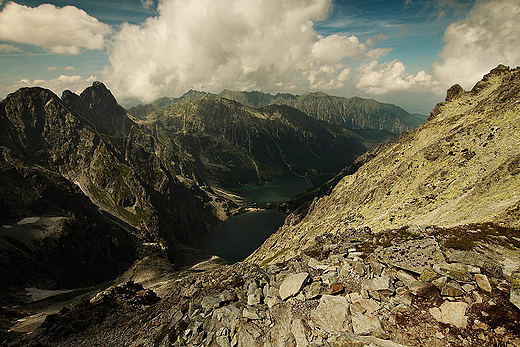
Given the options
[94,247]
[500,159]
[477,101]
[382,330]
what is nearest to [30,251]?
[94,247]

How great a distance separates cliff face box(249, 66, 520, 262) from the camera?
34.8 m

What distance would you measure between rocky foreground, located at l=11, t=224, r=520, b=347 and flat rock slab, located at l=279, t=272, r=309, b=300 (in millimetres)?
122

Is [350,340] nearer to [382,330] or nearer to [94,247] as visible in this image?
[382,330]

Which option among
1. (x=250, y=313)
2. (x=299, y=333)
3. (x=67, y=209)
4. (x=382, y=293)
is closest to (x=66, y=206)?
(x=67, y=209)

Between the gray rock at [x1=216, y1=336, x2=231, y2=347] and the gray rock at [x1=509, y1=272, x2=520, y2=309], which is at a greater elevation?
the gray rock at [x1=509, y1=272, x2=520, y2=309]

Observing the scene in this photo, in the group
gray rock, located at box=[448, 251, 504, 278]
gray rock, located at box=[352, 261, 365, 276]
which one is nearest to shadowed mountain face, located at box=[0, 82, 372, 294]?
gray rock, located at box=[352, 261, 365, 276]

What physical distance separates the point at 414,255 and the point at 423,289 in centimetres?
488

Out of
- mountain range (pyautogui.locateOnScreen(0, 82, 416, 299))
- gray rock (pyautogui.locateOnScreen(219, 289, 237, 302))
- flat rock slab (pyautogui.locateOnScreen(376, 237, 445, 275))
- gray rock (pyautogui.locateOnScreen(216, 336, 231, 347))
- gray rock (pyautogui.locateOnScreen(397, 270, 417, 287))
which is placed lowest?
gray rock (pyautogui.locateOnScreen(216, 336, 231, 347))

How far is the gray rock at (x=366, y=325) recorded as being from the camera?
14.0m

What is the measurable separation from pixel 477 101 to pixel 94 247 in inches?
6871

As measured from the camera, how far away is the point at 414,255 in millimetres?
19156

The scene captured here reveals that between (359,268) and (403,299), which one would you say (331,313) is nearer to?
(359,268)

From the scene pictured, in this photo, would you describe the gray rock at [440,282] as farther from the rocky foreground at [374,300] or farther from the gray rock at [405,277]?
the gray rock at [405,277]

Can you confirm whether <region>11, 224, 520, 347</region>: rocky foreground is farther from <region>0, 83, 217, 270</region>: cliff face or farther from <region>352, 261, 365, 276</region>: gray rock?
<region>0, 83, 217, 270</region>: cliff face
